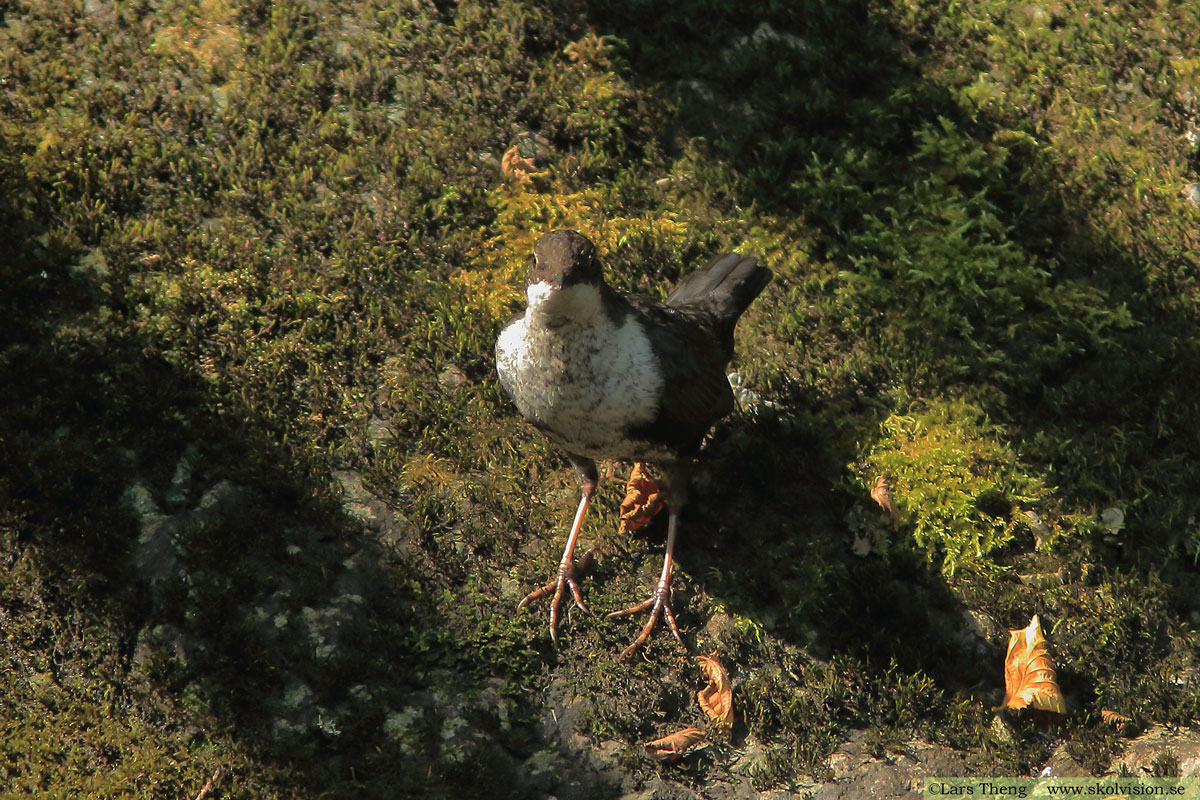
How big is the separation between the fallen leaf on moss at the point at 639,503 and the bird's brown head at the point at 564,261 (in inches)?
55.4

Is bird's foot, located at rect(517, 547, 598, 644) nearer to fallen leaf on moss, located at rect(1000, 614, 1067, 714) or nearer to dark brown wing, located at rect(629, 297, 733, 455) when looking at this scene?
dark brown wing, located at rect(629, 297, 733, 455)

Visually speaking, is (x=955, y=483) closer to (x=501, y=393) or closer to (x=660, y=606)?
(x=660, y=606)

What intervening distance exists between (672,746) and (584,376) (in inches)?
64.7

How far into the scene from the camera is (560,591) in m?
4.94

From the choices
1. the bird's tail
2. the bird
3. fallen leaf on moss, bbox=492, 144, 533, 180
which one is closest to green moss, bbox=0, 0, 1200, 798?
fallen leaf on moss, bbox=492, 144, 533, 180

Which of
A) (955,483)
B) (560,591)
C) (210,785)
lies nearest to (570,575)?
(560,591)

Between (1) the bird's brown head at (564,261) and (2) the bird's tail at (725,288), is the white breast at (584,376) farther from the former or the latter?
(2) the bird's tail at (725,288)

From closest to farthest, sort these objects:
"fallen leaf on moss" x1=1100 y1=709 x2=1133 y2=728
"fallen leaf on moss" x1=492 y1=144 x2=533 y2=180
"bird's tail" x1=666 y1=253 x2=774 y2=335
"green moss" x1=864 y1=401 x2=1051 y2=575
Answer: "fallen leaf on moss" x1=1100 y1=709 x2=1133 y2=728
"green moss" x1=864 y1=401 x2=1051 y2=575
"bird's tail" x1=666 y1=253 x2=774 y2=335
"fallen leaf on moss" x1=492 y1=144 x2=533 y2=180

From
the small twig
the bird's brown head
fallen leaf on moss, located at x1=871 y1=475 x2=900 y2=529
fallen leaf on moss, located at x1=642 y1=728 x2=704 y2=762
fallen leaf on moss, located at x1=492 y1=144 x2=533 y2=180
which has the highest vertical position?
the bird's brown head

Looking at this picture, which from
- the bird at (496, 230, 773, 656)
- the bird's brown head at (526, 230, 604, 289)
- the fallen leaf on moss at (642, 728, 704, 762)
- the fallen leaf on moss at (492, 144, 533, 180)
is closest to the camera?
the bird's brown head at (526, 230, 604, 289)

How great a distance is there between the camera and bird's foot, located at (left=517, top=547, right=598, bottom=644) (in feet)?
16.1

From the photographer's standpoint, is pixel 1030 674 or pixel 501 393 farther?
pixel 501 393

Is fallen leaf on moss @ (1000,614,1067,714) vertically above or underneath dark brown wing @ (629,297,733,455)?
underneath

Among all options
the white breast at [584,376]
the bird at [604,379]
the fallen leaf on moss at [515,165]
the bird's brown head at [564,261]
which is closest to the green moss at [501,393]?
the fallen leaf on moss at [515,165]
